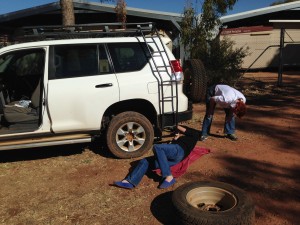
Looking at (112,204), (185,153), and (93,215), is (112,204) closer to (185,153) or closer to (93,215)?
(93,215)

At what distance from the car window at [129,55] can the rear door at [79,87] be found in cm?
15

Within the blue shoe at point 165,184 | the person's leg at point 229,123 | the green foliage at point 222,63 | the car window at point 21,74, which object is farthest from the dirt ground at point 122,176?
the green foliage at point 222,63

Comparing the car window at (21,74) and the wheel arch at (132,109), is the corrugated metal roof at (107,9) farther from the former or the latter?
the wheel arch at (132,109)

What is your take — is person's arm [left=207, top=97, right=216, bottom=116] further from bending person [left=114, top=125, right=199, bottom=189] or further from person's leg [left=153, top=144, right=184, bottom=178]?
person's leg [left=153, top=144, right=184, bottom=178]

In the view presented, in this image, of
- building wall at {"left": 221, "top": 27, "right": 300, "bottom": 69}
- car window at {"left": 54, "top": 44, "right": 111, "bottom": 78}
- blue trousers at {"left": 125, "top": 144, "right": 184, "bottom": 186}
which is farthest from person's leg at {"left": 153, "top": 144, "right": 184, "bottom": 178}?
building wall at {"left": 221, "top": 27, "right": 300, "bottom": 69}

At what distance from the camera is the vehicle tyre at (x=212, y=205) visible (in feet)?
11.9

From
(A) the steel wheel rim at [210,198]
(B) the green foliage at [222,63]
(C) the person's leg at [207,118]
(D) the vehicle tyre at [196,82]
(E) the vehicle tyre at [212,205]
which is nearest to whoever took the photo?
(E) the vehicle tyre at [212,205]

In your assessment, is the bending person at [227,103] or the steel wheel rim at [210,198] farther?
the bending person at [227,103]

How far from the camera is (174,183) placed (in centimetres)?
502

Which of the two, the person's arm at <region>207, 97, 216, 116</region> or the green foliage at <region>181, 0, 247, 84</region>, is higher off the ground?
the green foliage at <region>181, 0, 247, 84</region>

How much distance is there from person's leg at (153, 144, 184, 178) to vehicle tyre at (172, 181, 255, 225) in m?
0.67

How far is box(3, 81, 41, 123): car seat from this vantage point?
5.86 metres

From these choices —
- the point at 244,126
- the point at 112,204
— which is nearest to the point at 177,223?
the point at 112,204

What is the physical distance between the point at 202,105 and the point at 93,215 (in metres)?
6.34
